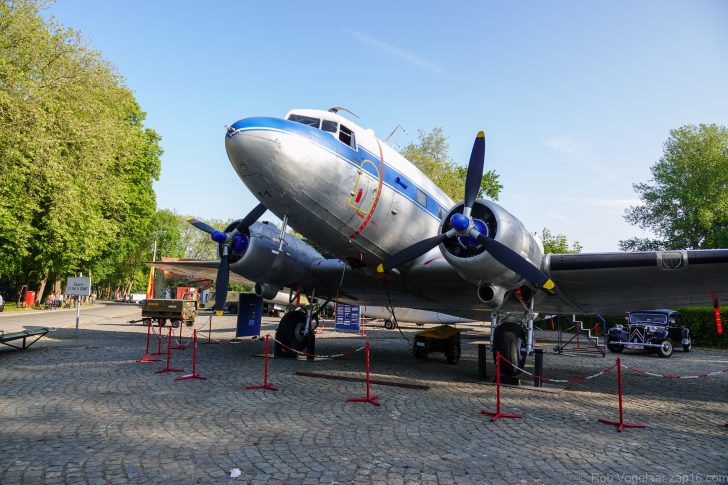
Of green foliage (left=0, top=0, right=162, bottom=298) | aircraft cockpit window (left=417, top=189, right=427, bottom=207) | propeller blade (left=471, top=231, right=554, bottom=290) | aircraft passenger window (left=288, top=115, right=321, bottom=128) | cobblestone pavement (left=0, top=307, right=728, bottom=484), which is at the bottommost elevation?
cobblestone pavement (left=0, top=307, right=728, bottom=484)

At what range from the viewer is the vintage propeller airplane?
9.54 m

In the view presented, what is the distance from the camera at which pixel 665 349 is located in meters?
20.0

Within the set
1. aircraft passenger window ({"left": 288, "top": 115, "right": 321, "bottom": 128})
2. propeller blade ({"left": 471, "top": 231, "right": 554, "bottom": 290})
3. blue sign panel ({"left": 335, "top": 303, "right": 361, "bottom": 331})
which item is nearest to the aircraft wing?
aircraft passenger window ({"left": 288, "top": 115, "right": 321, "bottom": 128})

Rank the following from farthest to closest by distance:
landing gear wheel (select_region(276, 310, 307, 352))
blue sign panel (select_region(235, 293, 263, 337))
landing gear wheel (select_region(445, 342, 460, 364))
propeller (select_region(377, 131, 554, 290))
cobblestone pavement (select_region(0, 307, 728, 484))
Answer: blue sign panel (select_region(235, 293, 263, 337)), landing gear wheel (select_region(445, 342, 460, 364)), landing gear wheel (select_region(276, 310, 307, 352)), propeller (select_region(377, 131, 554, 290)), cobblestone pavement (select_region(0, 307, 728, 484))

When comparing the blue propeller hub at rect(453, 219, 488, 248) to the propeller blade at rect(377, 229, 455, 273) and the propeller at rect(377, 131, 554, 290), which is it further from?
the propeller blade at rect(377, 229, 455, 273)

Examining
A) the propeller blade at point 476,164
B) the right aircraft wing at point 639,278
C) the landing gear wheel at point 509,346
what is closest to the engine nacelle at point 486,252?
the propeller blade at point 476,164

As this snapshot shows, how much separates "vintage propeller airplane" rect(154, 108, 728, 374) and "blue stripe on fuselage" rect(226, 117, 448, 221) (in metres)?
0.03

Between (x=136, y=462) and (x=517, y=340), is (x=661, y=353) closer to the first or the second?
(x=517, y=340)

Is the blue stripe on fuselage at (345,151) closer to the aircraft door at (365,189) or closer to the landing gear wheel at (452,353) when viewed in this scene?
the aircraft door at (365,189)

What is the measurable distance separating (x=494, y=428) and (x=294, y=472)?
3509 mm

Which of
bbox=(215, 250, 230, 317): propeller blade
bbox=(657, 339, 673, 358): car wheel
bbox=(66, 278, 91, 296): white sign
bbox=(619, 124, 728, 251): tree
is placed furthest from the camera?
bbox=(619, 124, 728, 251): tree

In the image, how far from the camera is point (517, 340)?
11.4m

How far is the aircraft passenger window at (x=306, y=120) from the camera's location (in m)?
10.7

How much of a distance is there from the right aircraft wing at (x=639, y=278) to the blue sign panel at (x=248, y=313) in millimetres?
11065
